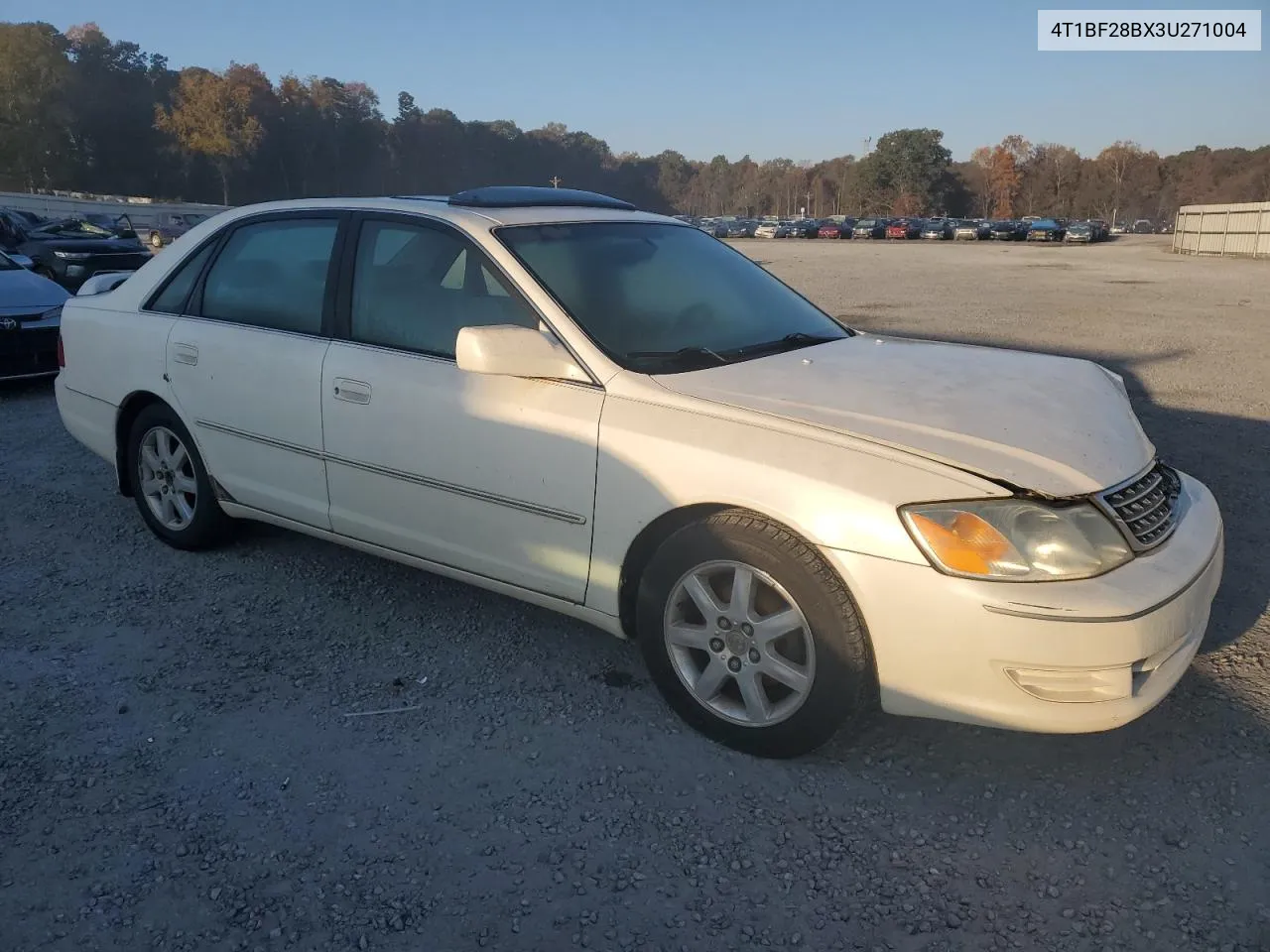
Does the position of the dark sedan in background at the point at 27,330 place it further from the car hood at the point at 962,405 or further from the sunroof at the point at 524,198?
the car hood at the point at 962,405

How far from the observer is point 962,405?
3004mm

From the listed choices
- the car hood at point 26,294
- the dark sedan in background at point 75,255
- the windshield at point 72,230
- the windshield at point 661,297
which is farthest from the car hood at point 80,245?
the windshield at point 661,297

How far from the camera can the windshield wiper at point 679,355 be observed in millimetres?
3217

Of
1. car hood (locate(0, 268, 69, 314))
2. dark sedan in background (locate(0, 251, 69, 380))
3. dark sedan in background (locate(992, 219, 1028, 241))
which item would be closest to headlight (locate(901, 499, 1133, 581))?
dark sedan in background (locate(0, 251, 69, 380))

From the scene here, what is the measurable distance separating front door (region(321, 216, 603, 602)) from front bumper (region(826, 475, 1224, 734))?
37.7 inches

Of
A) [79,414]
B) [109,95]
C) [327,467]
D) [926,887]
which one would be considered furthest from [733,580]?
[109,95]

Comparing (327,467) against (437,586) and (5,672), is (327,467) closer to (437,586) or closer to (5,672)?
(437,586)

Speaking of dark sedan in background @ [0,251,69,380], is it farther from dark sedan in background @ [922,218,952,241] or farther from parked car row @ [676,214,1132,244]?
dark sedan in background @ [922,218,952,241]

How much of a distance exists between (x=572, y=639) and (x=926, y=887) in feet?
5.52

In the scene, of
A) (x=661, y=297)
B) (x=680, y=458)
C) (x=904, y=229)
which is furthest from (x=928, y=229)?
(x=680, y=458)

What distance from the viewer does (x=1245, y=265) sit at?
29.7 metres

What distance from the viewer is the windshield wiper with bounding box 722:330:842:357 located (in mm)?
3447

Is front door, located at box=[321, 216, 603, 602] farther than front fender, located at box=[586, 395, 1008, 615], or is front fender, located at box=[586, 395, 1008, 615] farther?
front door, located at box=[321, 216, 603, 602]

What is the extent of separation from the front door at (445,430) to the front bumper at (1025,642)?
0.96 metres
